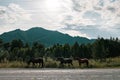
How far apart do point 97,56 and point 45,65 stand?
52213 mm

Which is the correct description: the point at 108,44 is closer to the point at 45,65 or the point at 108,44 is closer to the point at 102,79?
the point at 45,65

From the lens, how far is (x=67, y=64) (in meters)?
50.0

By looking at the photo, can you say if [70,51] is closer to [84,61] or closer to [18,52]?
[18,52]

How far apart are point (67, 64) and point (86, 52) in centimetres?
10679

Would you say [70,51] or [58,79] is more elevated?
[70,51]

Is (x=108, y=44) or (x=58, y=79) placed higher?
(x=108, y=44)

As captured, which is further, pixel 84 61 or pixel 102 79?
pixel 84 61

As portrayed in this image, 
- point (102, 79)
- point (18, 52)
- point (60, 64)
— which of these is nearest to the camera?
point (102, 79)

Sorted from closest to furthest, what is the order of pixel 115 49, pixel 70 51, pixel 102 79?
pixel 102 79 → pixel 115 49 → pixel 70 51

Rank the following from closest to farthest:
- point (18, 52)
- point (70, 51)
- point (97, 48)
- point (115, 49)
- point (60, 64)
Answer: point (60, 64) → point (97, 48) → point (18, 52) → point (115, 49) → point (70, 51)

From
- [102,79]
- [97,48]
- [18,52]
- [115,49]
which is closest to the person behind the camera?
[102,79]

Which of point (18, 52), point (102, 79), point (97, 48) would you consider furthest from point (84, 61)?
point (18, 52)

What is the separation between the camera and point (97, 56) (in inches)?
3863

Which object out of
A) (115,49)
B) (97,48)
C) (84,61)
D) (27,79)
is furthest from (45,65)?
(115,49)
